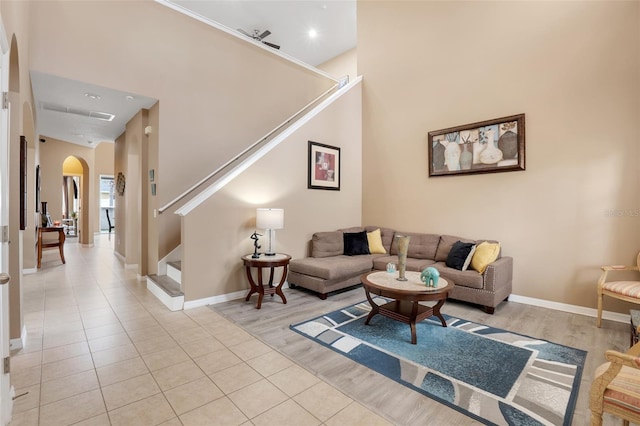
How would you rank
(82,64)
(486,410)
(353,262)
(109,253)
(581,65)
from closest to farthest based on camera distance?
(486,410) < (581,65) < (82,64) < (353,262) < (109,253)

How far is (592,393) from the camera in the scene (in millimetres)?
1450

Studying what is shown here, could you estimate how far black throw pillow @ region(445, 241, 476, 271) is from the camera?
4.09 meters

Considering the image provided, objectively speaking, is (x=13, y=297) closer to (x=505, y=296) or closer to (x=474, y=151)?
(x=505, y=296)

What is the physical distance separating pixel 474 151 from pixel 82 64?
569 cm

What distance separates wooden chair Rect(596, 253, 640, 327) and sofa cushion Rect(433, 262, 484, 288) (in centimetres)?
115

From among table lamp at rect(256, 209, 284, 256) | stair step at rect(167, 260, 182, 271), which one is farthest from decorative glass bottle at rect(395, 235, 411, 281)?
stair step at rect(167, 260, 182, 271)

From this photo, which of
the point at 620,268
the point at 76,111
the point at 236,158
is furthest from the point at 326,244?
the point at 76,111

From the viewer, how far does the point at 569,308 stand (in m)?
3.80

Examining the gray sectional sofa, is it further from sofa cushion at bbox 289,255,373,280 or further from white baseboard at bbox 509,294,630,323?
white baseboard at bbox 509,294,630,323

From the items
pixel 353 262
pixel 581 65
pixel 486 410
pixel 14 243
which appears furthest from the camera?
pixel 353 262

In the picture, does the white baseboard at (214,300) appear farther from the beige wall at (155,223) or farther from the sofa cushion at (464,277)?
the sofa cushion at (464,277)

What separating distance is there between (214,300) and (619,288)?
15.1ft

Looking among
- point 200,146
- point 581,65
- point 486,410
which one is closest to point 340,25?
point 200,146

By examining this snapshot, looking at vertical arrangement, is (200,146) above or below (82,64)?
below
